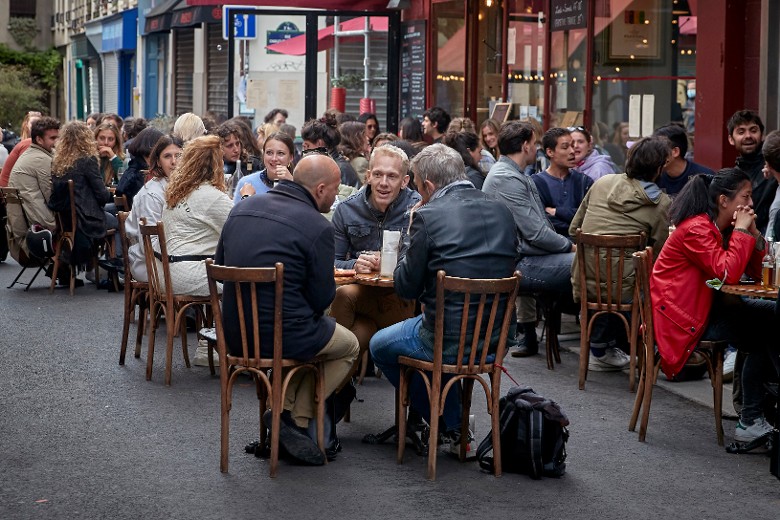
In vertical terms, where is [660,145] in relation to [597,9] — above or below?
below

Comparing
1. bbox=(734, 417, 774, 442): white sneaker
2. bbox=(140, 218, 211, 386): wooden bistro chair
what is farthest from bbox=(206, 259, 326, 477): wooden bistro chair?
bbox=(734, 417, 774, 442): white sneaker

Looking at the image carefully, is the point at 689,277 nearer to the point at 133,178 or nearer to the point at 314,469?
the point at 314,469

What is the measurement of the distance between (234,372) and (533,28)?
390 inches

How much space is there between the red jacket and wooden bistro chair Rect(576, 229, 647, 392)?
1.07m

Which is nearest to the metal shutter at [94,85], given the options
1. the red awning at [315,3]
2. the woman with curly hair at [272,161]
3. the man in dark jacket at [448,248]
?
the red awning at [315,3]

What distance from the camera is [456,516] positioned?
577 cm

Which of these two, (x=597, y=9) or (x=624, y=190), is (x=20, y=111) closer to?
(x=597, y=9)

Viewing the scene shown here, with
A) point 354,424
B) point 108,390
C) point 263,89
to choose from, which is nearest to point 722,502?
point 354,424

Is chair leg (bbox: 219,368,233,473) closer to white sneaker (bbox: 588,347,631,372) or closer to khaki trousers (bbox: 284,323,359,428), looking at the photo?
khaki trousers (bbox: 284,323,359,428)

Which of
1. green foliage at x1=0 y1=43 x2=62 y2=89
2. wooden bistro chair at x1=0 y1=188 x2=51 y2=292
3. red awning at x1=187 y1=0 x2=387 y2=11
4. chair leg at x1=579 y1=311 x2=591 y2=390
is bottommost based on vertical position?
chair leg at x1=579 y1=311 x2=591 y2=390

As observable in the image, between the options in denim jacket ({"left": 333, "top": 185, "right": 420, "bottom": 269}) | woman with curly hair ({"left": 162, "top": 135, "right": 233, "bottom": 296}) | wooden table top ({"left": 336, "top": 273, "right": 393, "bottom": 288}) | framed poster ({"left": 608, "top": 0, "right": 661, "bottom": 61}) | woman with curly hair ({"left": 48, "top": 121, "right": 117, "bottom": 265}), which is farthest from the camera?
framed poster ({"left": 608, "top": 0, "right": 661, "bottom": 61})

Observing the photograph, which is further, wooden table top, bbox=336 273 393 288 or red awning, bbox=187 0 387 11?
red awning, bbox=187 0 387 11

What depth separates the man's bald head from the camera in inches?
259

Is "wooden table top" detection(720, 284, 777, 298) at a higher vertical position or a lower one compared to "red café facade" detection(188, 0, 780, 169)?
lower
